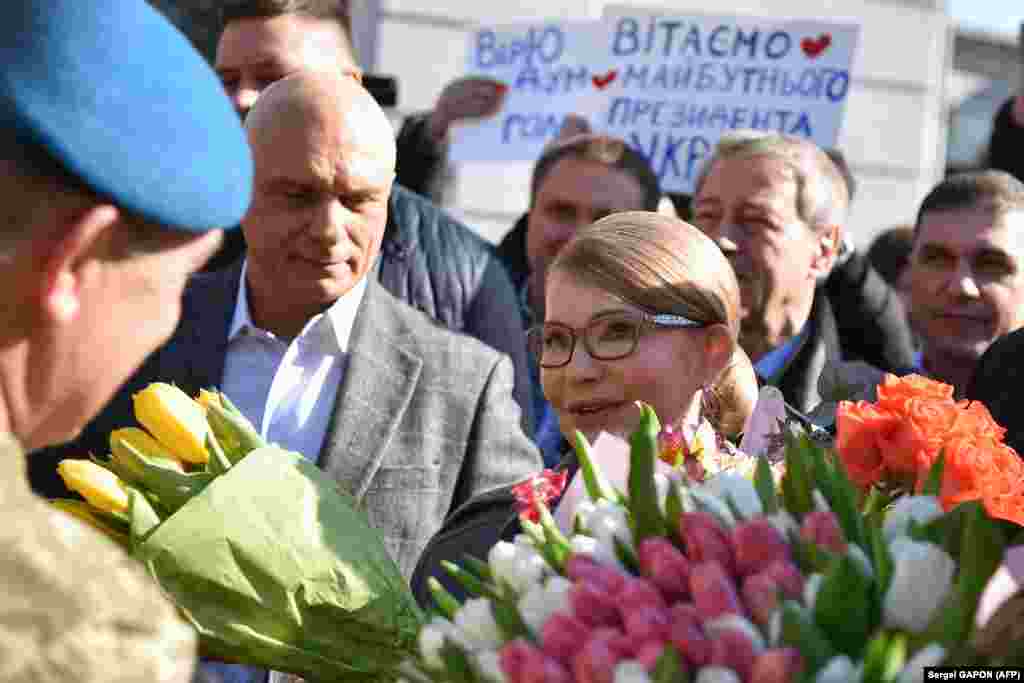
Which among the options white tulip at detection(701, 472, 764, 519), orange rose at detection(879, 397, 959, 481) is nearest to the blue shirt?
orange rose at detection(879, 397, 959, 481)

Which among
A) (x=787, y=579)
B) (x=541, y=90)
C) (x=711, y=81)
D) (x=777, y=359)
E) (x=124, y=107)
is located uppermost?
(x=124, y=107)

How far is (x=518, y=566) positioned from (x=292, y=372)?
194 cm

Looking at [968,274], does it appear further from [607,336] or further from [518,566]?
[518,566]

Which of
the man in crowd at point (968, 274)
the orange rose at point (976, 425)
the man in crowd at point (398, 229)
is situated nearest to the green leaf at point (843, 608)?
the orange rose at point (976, 425)

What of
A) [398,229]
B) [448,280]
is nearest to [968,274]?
[448,280]

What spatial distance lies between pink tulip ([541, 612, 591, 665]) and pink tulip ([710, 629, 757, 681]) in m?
0.14

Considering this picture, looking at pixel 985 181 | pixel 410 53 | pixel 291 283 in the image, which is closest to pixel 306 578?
pixel 291 283

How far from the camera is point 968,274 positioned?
503 centimetres

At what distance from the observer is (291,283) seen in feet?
12.5

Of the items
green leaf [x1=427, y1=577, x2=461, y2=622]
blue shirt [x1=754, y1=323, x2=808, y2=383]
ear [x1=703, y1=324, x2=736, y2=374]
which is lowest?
blue shirt [x1=754, y1=323, x2=808, y2=383]

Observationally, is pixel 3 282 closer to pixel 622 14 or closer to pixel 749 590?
pixel 749 590

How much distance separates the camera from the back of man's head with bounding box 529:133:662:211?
209 inches

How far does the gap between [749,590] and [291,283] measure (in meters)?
2.29

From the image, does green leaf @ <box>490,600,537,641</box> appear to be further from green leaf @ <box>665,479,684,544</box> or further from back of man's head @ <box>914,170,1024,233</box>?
back of man's head @ <box>914,170,1024,233</box>
